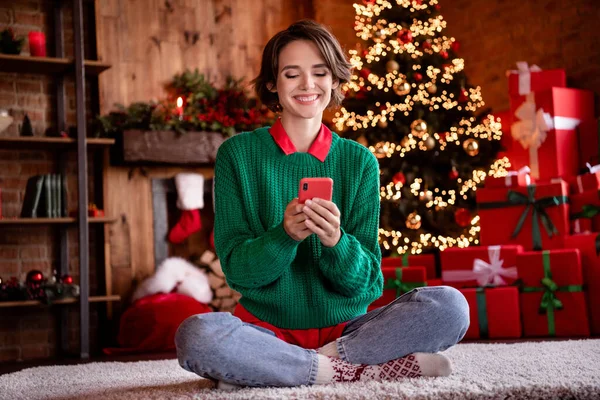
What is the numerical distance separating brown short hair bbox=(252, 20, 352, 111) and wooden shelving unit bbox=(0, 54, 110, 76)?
254cm

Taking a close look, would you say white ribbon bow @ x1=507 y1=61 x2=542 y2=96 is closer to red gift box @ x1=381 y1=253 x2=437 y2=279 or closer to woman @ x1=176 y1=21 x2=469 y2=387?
red gift box @ x1=381 y1=253 x2=437 y2=279

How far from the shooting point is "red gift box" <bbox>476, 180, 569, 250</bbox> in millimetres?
3918

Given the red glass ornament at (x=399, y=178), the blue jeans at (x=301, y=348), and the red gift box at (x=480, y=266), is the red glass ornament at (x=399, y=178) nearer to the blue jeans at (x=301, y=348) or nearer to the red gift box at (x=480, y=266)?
the red gift box at (x=480, y=266)

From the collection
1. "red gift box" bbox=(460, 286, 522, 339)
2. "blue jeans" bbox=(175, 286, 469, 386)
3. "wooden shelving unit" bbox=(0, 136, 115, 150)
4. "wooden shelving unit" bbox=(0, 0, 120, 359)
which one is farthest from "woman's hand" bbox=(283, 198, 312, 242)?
"wooden shelving unit" bbox=(0, 136, 115, 150)

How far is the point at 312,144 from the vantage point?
77.4 inches

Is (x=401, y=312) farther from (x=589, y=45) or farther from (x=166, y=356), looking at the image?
(x=589, y=45)

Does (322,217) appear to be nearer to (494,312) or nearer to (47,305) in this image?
(494,312)

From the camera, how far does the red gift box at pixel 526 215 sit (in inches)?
154

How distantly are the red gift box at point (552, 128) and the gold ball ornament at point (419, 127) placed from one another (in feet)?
1.78

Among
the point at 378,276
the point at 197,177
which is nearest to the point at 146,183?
the point at 197,177

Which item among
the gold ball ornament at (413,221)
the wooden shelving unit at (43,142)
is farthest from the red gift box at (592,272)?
the wooden shelving unit at (43,142)

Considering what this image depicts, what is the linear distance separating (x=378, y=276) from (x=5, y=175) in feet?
10.3

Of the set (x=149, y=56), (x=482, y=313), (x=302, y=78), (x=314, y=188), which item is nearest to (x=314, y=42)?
(x=302, y=78)

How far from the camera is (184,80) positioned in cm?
485
